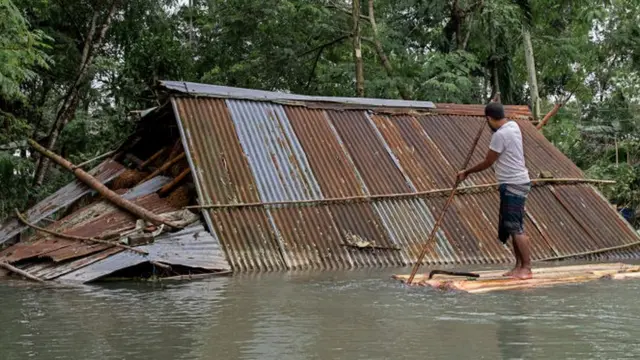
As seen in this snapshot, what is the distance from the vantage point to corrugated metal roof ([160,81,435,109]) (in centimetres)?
927

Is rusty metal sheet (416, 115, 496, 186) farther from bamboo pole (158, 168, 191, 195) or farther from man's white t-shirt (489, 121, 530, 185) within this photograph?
bamboo pole (158, 168, 191, 195)

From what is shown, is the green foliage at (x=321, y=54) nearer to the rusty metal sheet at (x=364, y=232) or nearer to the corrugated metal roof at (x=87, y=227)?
the corrugated metal roof at (x=87, y=227)

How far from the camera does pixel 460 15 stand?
18109mm

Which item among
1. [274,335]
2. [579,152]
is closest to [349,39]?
[579,152]

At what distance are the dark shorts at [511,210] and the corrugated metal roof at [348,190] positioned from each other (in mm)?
2139

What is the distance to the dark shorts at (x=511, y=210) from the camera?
20.7 feet

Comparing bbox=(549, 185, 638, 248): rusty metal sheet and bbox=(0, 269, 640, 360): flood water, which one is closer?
bbox=(0, 269, 640, 360): flood water

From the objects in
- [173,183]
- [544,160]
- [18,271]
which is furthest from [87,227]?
[544,160]

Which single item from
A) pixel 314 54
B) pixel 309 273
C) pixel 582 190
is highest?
pixel 314 54

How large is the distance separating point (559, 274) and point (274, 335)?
352 cm

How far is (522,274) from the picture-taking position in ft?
20.0

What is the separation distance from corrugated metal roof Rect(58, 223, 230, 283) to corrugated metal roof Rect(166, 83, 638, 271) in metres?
0.20

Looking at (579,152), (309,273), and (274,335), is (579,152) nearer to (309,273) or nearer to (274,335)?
(309,273)

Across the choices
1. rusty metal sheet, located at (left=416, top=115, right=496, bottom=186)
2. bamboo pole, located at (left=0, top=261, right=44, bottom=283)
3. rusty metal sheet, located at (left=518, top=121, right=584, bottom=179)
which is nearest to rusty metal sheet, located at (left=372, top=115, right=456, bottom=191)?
rusty metal sheet, located at (left=416, top=115, right=496, bottom=186)
